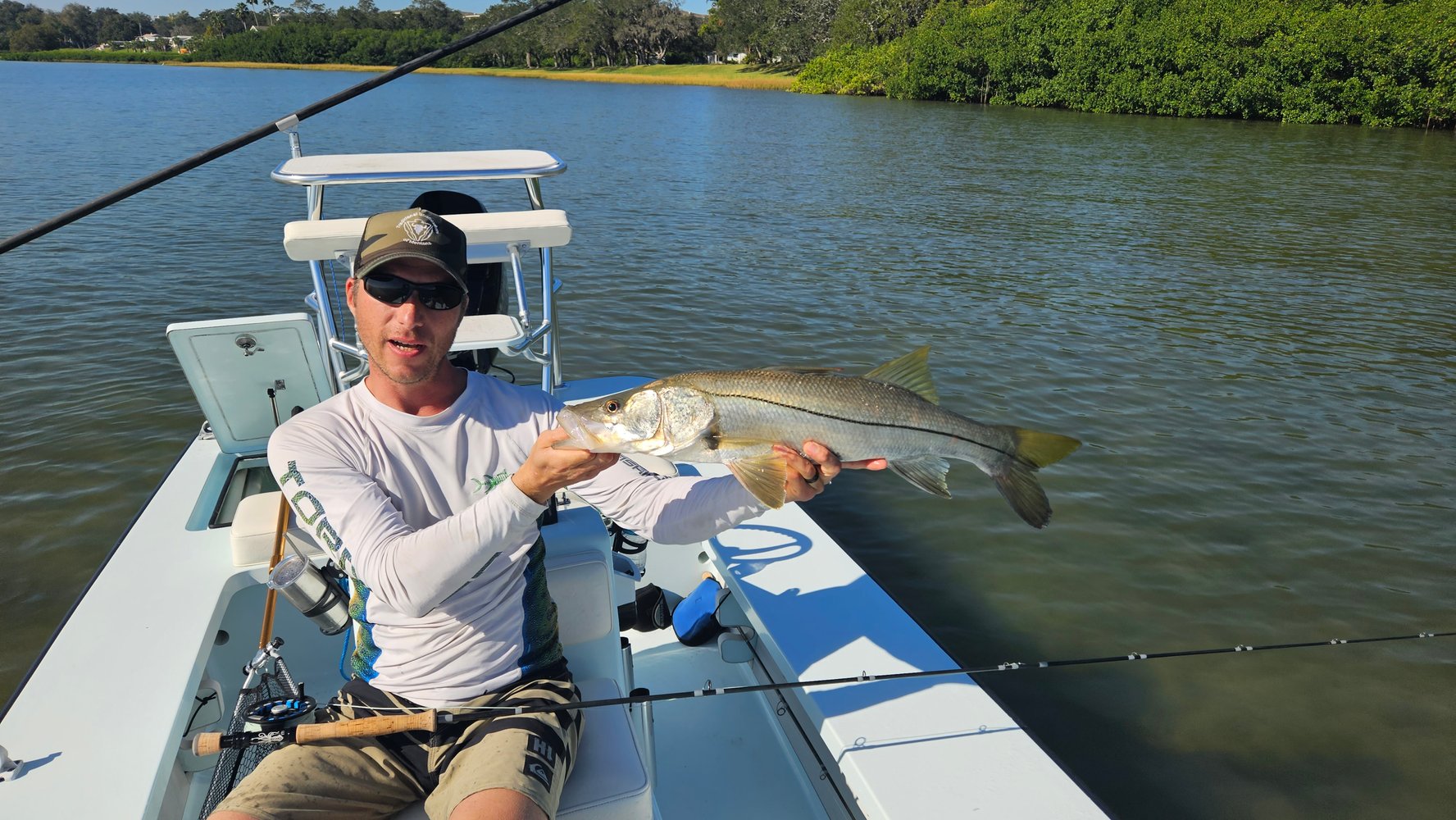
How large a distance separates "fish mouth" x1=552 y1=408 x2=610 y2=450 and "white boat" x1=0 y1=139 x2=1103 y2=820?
2.93 ft

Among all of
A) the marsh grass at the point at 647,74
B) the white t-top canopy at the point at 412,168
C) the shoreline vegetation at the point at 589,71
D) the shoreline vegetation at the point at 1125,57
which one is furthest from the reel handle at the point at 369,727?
the marsh grass at the point at 647,74

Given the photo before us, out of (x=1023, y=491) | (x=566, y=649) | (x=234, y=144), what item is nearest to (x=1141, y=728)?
(x=1023, y=491)

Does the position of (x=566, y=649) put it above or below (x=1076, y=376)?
above

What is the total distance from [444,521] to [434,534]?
0.04 metres

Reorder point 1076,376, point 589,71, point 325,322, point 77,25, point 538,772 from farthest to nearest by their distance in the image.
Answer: point 77,25
point 589,71
point 1076,376
point 325,322
point 538,772

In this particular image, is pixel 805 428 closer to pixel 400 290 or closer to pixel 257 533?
pixel 400 290

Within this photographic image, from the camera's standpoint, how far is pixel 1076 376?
946cm

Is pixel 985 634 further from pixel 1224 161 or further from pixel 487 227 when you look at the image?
pixel 1224 161

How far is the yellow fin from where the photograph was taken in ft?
8.11

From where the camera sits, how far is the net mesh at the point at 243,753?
97.2 inches

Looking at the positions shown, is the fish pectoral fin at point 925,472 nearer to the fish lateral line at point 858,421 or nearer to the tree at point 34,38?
the fish lateral line at point 858,421

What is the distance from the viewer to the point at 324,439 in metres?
2.26

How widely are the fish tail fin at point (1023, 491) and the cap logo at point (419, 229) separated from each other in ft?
5.44

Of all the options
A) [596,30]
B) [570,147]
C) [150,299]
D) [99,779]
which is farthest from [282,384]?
[596,30]
